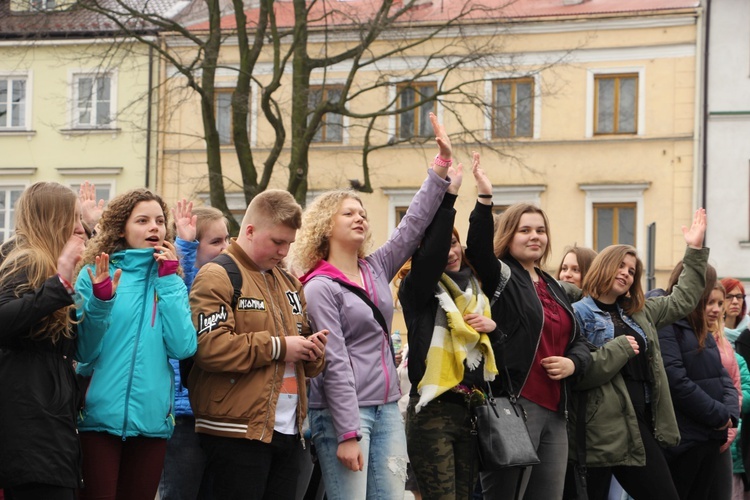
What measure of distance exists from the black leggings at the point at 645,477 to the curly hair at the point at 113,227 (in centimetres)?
351

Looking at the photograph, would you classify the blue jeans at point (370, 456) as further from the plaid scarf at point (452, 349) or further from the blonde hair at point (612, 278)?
the blonde hair at point (612, 278)

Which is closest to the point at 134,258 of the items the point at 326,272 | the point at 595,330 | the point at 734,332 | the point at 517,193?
the point at 326,272

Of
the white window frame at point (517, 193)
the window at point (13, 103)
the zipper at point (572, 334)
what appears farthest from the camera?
the window at point (13, 103)

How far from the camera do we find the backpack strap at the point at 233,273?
211 inches

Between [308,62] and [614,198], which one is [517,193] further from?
[308,62]

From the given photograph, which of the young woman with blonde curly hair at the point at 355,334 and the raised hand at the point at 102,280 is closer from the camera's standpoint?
the raised hand at the point at 102,280

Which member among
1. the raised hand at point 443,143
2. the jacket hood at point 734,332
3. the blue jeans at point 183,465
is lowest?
the blue jeans at point 183,465

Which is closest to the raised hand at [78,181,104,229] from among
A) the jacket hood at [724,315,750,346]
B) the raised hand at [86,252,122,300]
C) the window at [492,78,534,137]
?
the raised hand at [86,252,122,300]

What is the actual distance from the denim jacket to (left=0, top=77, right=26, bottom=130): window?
27.8 metres

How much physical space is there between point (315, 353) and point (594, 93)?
2556 cm

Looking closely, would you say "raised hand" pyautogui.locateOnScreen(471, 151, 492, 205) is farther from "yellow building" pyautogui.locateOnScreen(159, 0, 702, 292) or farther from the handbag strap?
"yellow building" pyautogui.locateOnScreen(159, 0, 702, 292)

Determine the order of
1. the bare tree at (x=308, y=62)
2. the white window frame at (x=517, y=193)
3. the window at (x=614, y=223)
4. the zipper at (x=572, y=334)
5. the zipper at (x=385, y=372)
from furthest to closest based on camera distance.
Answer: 1. the white window frame at (x=517, y=193)
2. the window at (x=614, y=223)
3. the bare tree at (x=308, y=62)
4. the zipper at (x=572, y=334)
5. the zipper at (x=385, y=372)

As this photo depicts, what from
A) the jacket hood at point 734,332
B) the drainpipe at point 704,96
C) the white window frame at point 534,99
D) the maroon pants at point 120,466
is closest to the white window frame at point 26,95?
the white window frame at point 534,99

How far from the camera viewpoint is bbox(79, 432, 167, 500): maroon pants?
4992 millimetres
